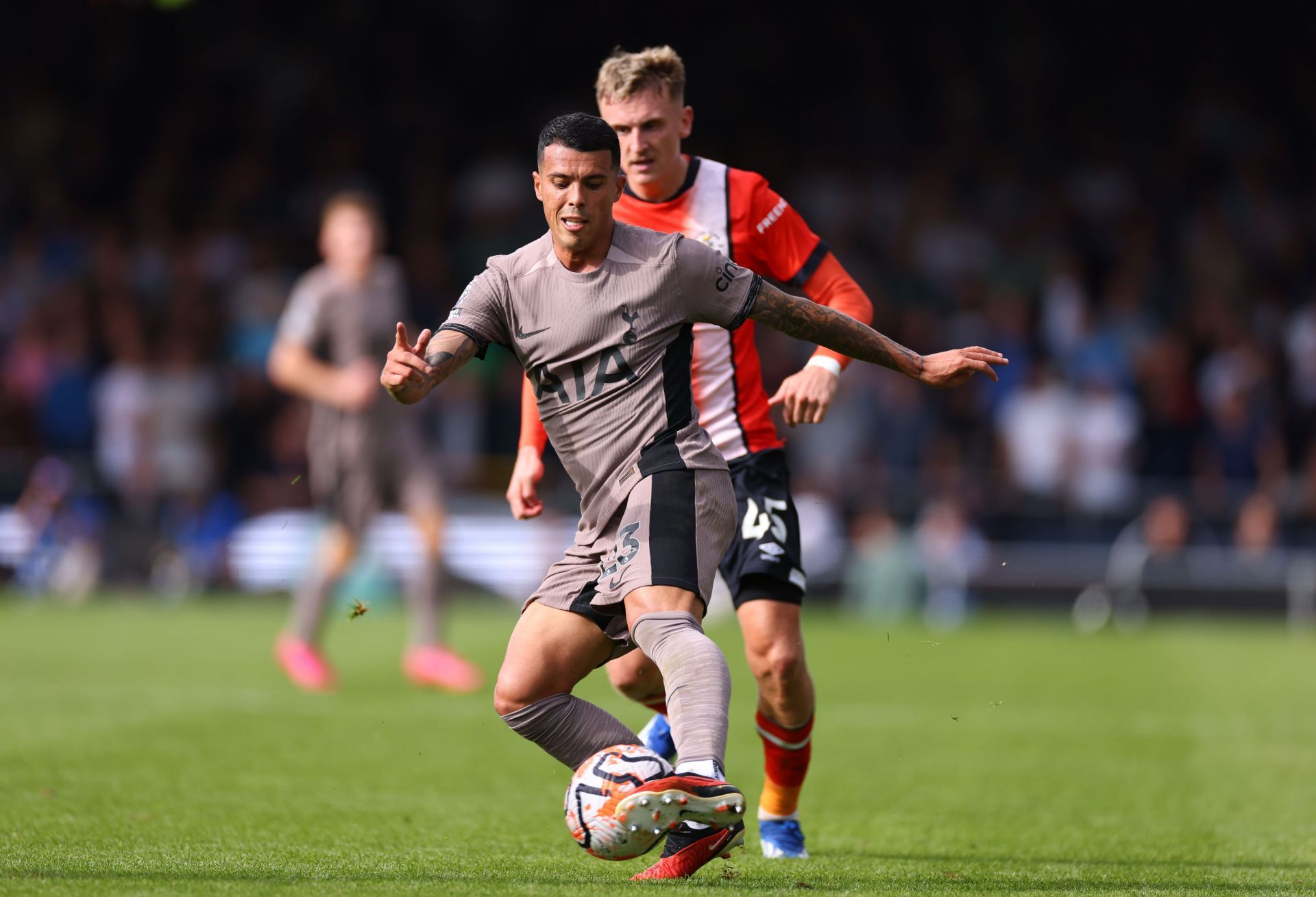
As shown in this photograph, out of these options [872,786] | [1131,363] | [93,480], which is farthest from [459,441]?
[872,786]

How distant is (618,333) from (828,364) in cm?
Answer: 95

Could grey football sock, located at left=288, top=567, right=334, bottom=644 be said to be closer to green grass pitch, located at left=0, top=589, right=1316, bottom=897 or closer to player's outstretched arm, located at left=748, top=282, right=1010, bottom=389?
green grass pitch, located at left=0, top=589, right=1316, bottom=897

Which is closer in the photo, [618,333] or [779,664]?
[618,333]

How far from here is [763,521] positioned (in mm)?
5605

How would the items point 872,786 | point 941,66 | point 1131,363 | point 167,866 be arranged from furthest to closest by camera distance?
point 941,66 < point 1131,363 < point 872,786 < point 167,866

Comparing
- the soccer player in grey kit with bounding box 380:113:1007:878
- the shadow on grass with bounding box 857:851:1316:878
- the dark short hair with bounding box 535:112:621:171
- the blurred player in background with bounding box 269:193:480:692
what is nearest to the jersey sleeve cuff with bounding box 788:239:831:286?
the soccer player in grey kit with bounding box 380:113:1007:878

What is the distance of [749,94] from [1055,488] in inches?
303

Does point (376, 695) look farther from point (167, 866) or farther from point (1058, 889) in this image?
point (1058, 889)

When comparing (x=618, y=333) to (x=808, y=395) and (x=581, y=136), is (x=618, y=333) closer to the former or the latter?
(x=581, y=136)

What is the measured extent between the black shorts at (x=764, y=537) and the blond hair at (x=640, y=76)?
126 cm

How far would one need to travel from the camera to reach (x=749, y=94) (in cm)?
2222

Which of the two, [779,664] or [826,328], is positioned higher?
[826,328]

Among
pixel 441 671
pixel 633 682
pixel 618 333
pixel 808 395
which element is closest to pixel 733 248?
pixel 808 395

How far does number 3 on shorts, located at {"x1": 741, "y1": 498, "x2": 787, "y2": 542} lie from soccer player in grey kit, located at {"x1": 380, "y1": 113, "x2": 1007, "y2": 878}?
2.92 feet
